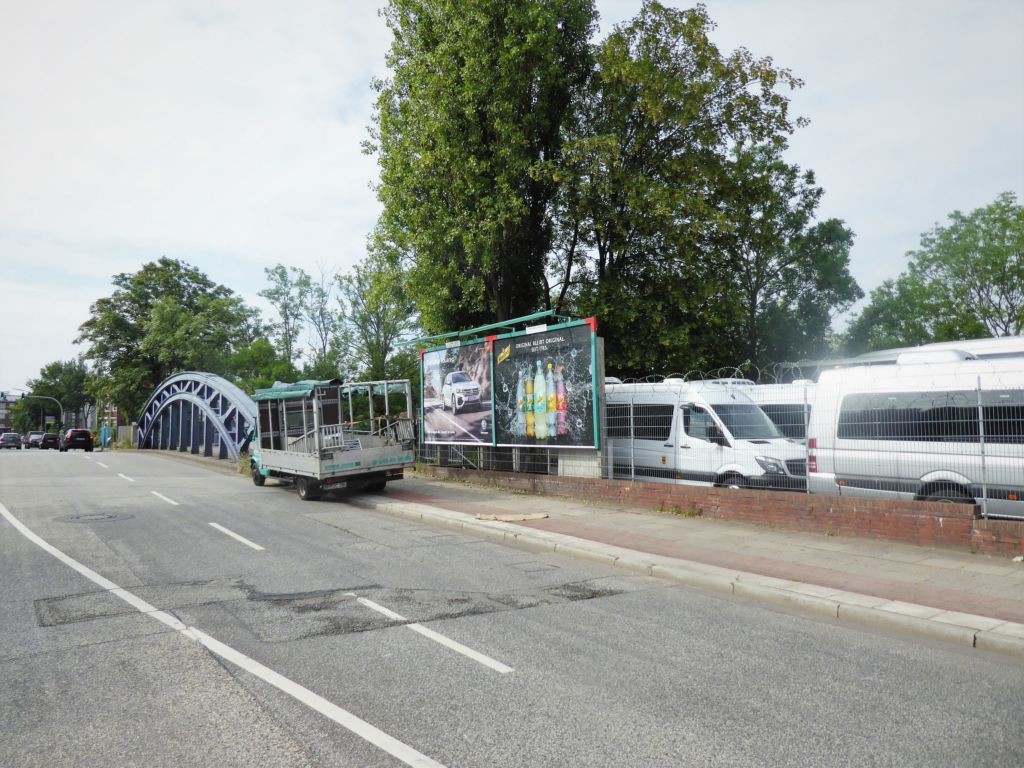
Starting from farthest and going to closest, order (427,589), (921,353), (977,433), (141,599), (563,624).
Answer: (921,353) < (977,433) < (427,589) < (141,599) < (563,624)

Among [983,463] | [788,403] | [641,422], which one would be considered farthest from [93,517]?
[983,463]

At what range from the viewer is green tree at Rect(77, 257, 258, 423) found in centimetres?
5897

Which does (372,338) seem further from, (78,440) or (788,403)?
(788,403)

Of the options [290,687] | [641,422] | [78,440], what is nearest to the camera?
[290,687]

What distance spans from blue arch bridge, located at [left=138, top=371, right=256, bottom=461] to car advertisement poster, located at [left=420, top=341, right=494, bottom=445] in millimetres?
16093

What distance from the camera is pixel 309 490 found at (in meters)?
16.5

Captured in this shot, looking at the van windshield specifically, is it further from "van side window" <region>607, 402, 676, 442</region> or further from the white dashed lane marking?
the white dashed lane marking

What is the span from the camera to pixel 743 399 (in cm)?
1401

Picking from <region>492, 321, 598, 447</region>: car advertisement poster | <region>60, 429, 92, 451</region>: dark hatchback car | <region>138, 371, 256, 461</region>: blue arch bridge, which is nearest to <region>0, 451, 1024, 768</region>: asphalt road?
<region>492, 321, 598, 447</region>: car advertisement poster

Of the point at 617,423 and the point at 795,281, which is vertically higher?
the point at 795,281

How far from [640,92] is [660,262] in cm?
518

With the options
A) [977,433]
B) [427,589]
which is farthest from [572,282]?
[427,589]

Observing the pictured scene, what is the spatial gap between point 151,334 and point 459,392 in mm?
50962

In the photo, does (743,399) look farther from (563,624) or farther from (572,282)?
(572,282)
